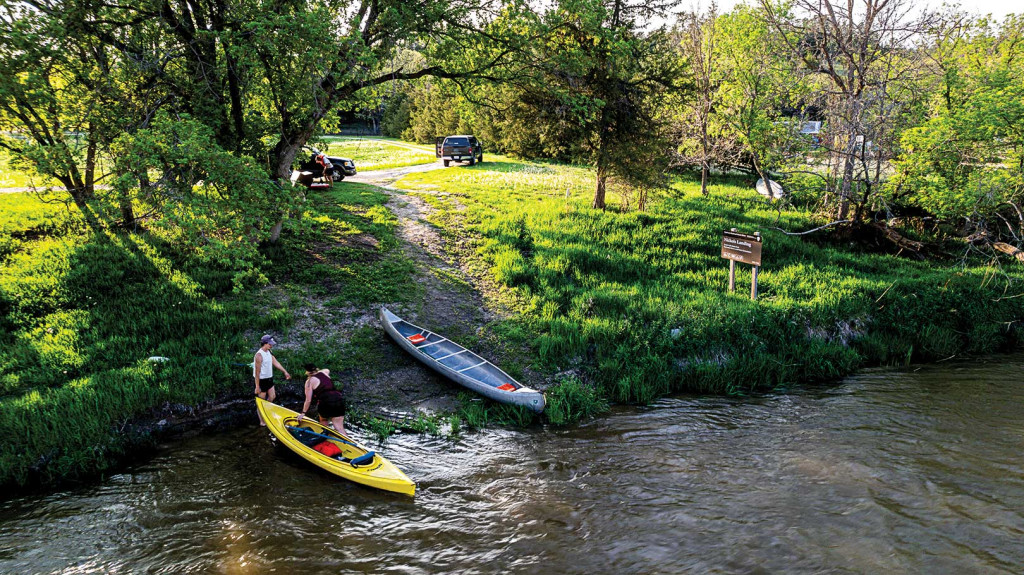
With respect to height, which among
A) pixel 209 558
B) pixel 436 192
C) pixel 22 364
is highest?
pixel 436 192

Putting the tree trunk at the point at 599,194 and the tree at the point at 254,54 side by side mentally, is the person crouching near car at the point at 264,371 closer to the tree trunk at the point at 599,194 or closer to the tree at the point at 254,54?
the tree at the point at 254,54

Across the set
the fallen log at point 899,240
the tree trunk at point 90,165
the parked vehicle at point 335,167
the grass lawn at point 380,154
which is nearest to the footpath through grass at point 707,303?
the fallen log at point 899,240

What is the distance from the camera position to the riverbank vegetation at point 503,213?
1020cm

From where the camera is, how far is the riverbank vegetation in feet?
33.4

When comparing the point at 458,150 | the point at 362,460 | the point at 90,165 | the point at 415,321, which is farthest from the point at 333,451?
the point at 458,150

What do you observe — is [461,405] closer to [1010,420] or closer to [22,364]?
[22,364]

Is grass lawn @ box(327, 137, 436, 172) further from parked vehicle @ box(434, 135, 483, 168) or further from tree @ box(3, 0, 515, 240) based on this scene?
tree @ box(3, 0, 515, 240)

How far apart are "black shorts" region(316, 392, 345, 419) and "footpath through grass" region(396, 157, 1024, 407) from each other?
4155 millimetres

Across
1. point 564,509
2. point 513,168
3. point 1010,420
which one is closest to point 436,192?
point 513,168

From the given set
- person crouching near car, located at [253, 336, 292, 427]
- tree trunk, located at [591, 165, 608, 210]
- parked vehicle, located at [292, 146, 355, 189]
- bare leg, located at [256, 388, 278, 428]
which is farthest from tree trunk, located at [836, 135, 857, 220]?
parked vehicle, located at [292, 146, 355, 189]

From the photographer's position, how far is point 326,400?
8.97 meters

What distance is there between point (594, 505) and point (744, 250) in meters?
8.17

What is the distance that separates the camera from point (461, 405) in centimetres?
1020

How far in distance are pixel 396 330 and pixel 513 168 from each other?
2279 cm
